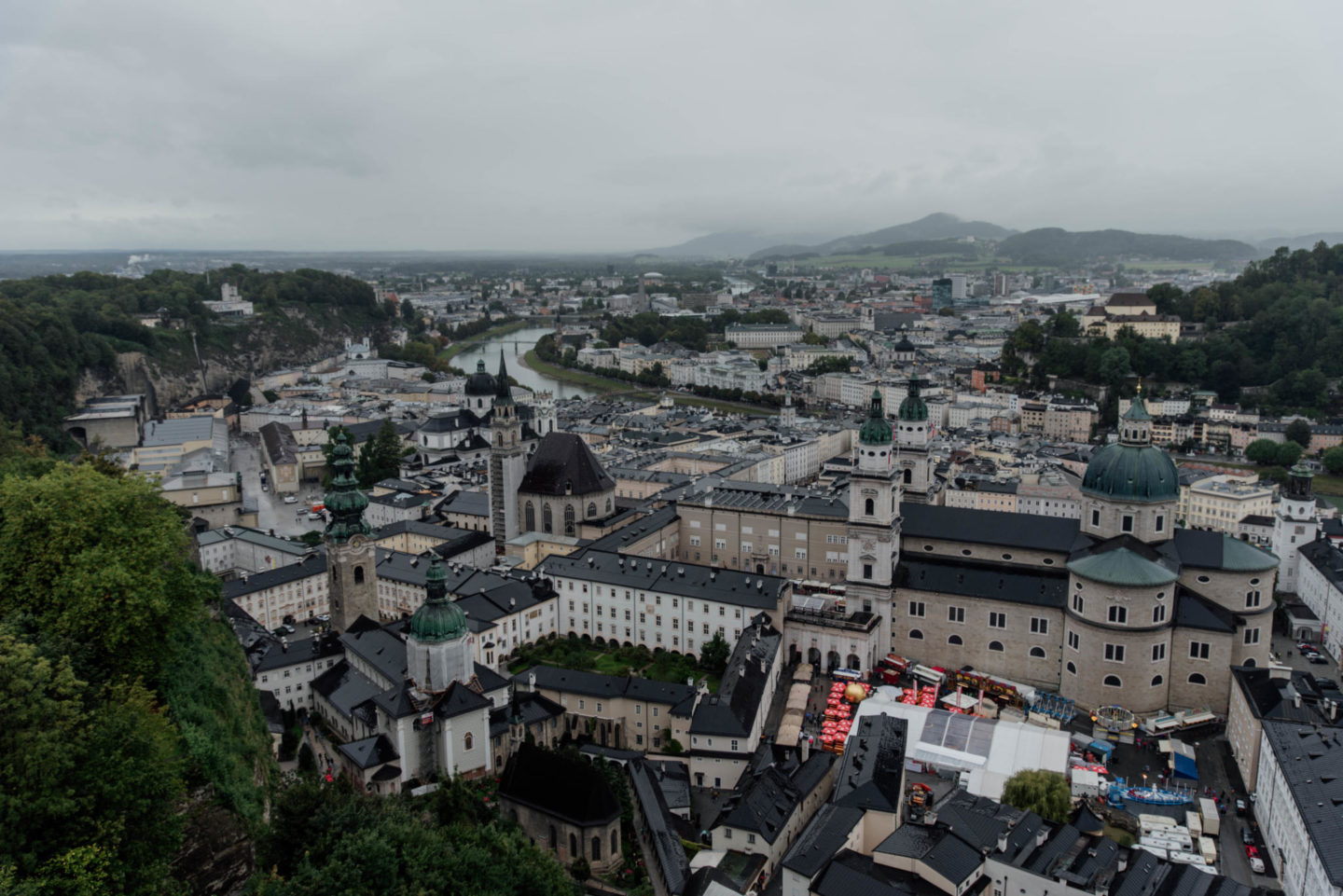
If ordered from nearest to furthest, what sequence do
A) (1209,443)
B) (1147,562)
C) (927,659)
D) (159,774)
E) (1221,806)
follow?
(159,774) < (1221,806) < (1147,562) < (927,659) < (1209,443)

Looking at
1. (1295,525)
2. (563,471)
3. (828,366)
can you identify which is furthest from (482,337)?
(1295,525)

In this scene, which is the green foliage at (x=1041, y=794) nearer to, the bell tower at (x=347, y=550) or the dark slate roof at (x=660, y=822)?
the dark slate roof at (x=660, y=822)

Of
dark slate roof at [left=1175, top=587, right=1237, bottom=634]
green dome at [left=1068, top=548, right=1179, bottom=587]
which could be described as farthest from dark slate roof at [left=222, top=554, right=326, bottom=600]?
dark slate roof at [left=1175, top=587, right=1237, bottom=634]

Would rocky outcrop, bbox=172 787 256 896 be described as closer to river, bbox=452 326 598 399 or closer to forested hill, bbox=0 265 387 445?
forested hill, bbox=0 265 387 445

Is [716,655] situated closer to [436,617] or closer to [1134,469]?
[436,617]

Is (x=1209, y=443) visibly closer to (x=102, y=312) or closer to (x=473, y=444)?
(x=473, y=444)

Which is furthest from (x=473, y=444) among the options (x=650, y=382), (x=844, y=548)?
(x=650, y=382)

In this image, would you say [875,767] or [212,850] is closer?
[212,850]
